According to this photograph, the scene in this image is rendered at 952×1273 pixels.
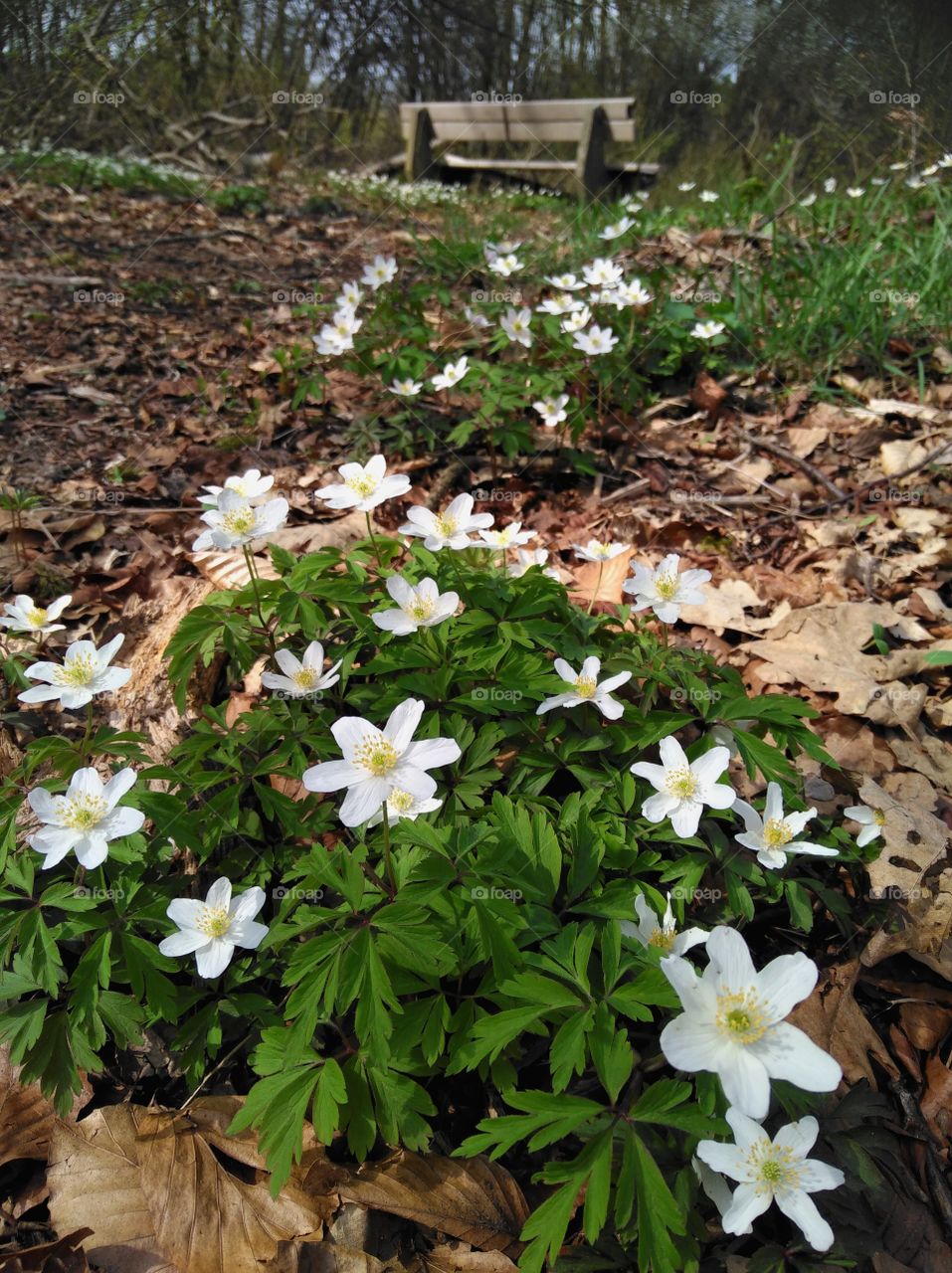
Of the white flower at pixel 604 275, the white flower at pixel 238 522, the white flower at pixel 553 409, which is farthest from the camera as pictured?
the white flower at pixel 604 275

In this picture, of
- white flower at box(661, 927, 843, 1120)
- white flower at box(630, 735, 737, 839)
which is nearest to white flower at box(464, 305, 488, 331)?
white flower at box(630, 735, 737, 839)

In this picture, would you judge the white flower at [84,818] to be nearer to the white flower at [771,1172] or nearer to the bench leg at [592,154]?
the white flower at [771,1172]

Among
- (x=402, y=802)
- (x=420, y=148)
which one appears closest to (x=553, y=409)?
(x=402, y=802)

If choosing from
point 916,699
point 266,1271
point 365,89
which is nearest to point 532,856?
point 266,1271

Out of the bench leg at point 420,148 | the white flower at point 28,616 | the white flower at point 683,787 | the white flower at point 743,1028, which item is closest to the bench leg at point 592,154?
the bench leg at point 420,148

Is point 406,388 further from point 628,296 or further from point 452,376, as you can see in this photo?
point 628,296

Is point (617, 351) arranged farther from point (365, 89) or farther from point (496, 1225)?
point (365, 89)

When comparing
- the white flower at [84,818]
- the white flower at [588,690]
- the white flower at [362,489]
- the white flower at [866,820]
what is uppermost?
the white flower at [362,489]
